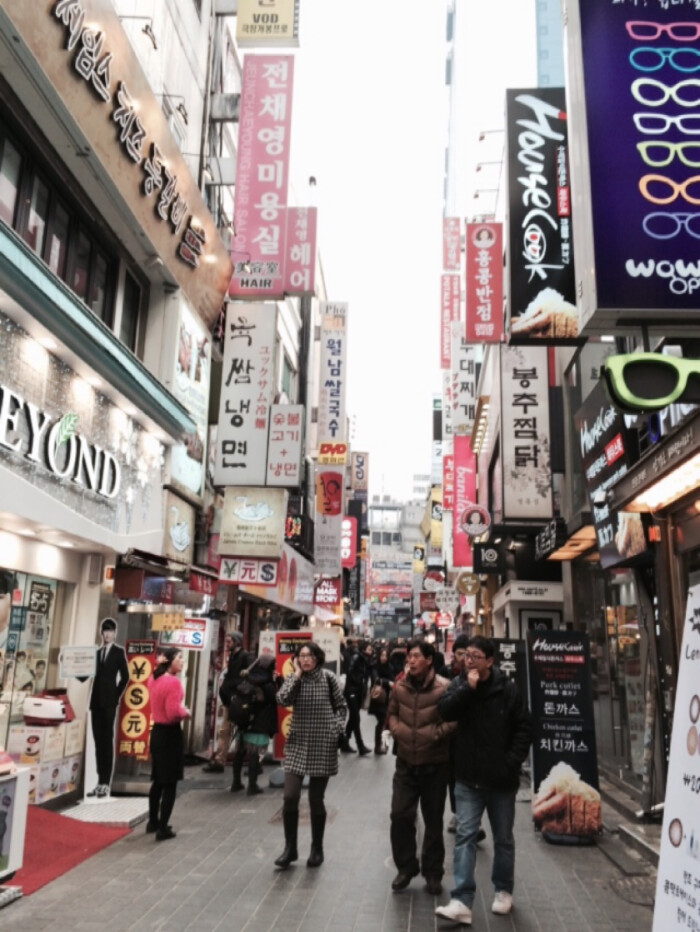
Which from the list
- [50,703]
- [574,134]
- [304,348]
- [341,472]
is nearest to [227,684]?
[50,703]

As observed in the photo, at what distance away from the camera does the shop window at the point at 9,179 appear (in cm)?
832

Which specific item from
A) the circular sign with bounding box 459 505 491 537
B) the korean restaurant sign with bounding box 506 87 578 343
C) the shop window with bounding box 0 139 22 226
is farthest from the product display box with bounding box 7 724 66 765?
the circular sign with bounding box 459 505 491 537

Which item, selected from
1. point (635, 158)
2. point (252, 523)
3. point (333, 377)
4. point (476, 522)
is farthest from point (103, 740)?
point (333, 377)

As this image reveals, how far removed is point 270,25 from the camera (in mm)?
14805

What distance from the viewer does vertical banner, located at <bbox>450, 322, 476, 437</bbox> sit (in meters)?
30.1

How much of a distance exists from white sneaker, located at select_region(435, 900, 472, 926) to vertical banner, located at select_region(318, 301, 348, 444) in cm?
2296

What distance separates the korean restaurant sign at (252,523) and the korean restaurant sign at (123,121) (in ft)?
12.1

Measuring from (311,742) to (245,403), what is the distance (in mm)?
8666

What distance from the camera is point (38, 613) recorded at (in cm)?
895

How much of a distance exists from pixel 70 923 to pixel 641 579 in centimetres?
680

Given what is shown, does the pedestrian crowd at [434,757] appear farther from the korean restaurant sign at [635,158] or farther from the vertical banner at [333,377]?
the vertical banner at [333,377]

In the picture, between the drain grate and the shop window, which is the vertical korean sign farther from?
the drain grate

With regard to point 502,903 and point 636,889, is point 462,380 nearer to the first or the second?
point 636,889

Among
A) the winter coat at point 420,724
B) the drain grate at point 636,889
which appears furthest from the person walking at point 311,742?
the drain grate at point 636,889
